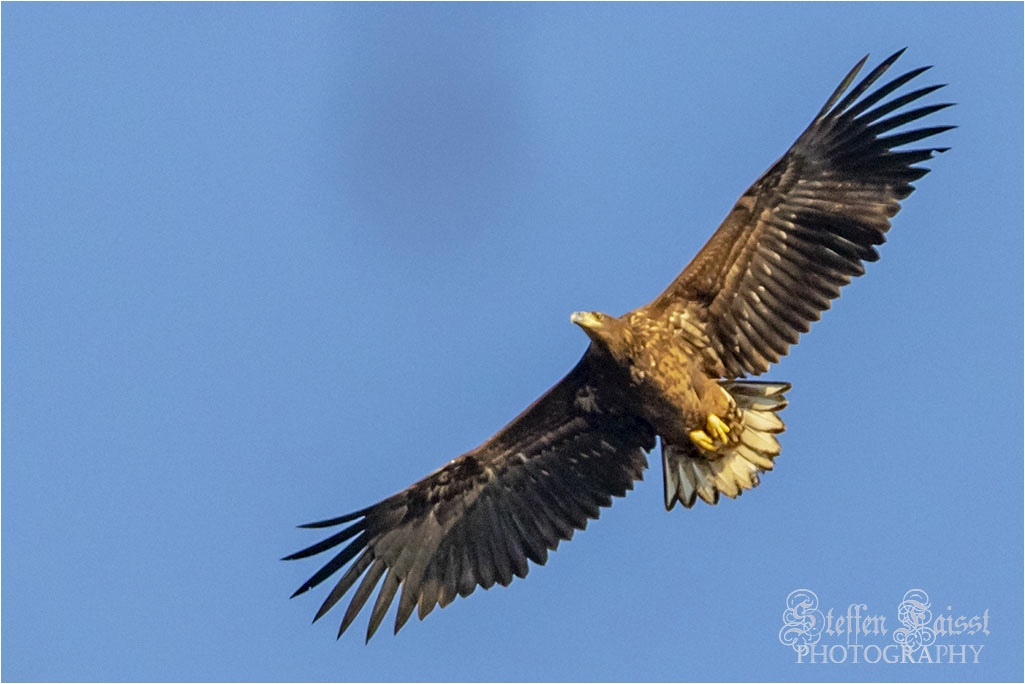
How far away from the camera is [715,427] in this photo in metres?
17.9

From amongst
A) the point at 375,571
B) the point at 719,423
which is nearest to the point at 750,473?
the point at 719,423

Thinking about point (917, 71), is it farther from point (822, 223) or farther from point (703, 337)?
point (703, 337)

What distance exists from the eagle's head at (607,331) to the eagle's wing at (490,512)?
3.43 ft

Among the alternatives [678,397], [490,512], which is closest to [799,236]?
[678,397]

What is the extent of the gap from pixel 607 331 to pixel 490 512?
236 centimetres

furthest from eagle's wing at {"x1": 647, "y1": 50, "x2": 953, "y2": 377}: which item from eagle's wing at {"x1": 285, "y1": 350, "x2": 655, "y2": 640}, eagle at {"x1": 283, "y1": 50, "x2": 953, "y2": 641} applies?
eagle's wing at {"x1": 285, "y1": 350, "x2": 655, "y2": 640}

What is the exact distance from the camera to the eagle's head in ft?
57.0

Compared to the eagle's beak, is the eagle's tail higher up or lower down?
lower down

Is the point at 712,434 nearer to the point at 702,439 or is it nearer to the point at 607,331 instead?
the point at 702,439

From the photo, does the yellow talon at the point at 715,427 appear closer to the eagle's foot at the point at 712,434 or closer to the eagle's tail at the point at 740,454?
the eagle's foot at the point at 712,434

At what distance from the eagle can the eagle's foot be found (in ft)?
0.04

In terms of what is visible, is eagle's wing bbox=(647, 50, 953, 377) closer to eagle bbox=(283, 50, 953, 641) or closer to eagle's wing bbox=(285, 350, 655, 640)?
eagle bbox=(283, 50, 953, 641)

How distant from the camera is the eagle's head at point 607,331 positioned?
57.0 ft

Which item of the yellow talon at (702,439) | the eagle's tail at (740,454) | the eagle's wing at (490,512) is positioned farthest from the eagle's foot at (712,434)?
the eagle's wing at (490,512)
